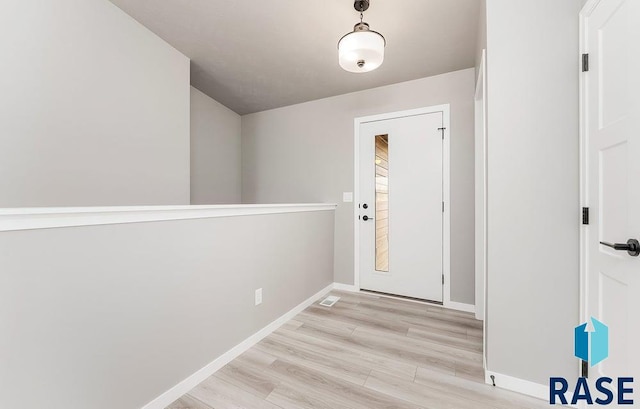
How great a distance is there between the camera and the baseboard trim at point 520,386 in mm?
1440

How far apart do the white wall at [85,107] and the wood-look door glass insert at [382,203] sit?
7.22 feet

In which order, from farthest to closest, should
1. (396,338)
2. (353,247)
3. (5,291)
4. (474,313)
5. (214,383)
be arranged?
(353,247) < (474,313) < (396,338) < (214,383) < (5,291)

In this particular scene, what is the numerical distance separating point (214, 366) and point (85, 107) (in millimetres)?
1961

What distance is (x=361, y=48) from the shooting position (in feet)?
5.43

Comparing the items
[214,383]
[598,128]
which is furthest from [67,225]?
[598,128]

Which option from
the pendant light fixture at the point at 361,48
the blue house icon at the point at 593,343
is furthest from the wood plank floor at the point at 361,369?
the pendant light fixture at the point at 361,48

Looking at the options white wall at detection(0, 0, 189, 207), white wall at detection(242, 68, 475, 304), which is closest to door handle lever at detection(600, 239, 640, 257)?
white wall at detection(242, 68, 475, 304)

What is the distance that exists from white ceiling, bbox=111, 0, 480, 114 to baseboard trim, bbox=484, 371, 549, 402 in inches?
99.8

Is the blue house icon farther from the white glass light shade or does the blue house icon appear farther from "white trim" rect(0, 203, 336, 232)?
"white trim" rect(0, 203, 336, 232)

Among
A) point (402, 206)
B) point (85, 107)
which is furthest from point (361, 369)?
point (85, 107)

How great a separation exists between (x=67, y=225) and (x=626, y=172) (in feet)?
7.46

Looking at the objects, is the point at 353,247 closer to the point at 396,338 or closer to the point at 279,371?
the point at 396,338

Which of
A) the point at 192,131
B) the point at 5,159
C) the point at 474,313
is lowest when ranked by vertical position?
the point at 474,313

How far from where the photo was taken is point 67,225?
104 cm
